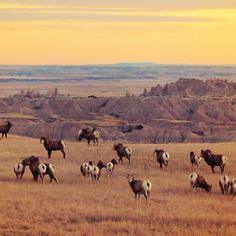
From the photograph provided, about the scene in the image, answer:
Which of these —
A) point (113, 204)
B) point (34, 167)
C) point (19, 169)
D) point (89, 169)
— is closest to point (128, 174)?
point (113, 204)

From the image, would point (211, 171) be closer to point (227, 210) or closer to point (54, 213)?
point (227, 210)

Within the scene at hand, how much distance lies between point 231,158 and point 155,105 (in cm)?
7776

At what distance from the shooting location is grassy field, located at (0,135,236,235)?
23.1 m

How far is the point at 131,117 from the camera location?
11294 centimetres

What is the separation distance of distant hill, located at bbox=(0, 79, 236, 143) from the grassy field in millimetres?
48139

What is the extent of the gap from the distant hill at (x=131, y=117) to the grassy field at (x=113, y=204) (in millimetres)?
48139

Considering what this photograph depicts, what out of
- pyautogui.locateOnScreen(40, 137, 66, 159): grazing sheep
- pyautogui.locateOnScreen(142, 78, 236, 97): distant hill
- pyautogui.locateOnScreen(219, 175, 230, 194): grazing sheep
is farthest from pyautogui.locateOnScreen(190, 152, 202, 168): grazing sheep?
pyautogui.locateOnScreen(142, 78, 236, 97): distant hill

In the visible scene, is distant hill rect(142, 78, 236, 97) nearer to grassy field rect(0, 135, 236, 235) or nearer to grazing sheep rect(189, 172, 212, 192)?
grassy field rect(0, 135, 236, 235)

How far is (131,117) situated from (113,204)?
86451 millimetres

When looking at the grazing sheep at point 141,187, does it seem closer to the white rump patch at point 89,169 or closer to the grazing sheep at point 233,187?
the grazing sheep at point 233,187

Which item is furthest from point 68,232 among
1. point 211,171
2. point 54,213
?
point 211,171

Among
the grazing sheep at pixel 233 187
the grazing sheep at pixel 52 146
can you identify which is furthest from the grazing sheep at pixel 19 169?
the grazing sheep at pixel 233 187

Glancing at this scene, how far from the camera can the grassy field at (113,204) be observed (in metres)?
23.1

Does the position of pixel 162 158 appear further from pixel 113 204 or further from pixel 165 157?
pixel 113 204
